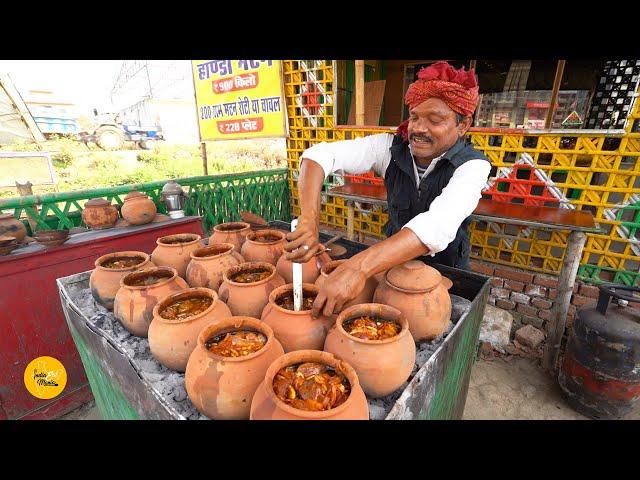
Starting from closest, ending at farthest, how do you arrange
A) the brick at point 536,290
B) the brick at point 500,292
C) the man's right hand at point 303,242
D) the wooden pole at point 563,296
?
the man's right hand at point 303,242 < the wooden pole at point 563,296 < the brick at point 536,290 < the brick at point 500,292

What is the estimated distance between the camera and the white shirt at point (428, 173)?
4.89 feet

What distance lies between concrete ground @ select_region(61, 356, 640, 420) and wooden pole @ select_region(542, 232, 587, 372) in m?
0.23

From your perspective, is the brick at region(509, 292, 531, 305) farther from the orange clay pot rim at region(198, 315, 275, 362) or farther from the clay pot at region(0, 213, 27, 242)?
the clay pot at region(0, 213, 27, 242)

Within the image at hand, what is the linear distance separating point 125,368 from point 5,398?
2341mm

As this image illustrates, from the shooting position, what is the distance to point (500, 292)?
4.00 metres

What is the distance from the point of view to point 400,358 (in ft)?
4.02

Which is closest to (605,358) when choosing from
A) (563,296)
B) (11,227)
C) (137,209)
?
(563,296)

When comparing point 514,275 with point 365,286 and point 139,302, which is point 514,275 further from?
point 139,302

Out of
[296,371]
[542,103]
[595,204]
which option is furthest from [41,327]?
[542,103]

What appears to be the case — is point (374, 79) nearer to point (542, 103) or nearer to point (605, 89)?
point (542, 103)

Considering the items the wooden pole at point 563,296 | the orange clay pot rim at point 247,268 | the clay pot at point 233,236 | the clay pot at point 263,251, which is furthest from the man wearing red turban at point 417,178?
the wooden pole at point 563,296

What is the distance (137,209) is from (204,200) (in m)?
1.63

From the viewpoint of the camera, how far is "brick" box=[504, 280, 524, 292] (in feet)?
12.7

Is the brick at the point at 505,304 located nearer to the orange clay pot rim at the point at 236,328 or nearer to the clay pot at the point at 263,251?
the clay pot at the point at 263,251
